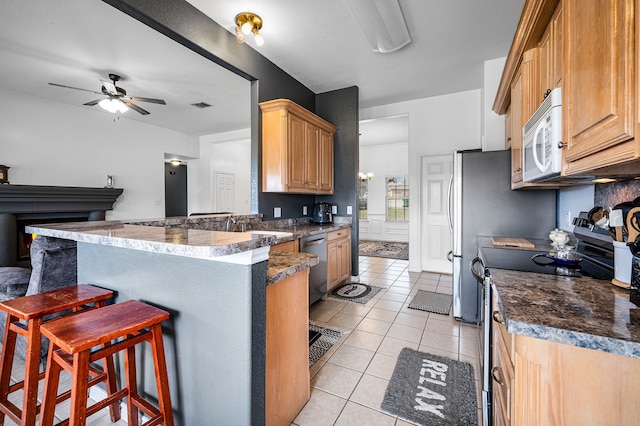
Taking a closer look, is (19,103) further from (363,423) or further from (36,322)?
(363,423)

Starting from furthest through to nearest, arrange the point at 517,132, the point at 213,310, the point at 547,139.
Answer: the point at 517,132 < the point at 547,139 < the point at 213,310

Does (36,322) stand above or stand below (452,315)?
above

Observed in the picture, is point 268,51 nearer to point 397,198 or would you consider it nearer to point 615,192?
point 615,192

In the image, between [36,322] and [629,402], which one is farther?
[36,322]

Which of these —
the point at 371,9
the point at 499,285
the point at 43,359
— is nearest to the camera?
the point at 499,285

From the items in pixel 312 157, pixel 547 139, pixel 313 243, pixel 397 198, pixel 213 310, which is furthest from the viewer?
pixel 397 198

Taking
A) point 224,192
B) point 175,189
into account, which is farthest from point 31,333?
point 175,189

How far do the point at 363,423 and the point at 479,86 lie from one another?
451 cm

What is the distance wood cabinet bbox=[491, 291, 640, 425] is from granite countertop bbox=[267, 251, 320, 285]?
36.8 inches

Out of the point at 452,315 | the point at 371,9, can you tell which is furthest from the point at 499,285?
the point at 371,9

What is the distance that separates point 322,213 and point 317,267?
110cm

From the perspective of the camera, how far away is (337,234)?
3.59 metres

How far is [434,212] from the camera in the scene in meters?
4.61

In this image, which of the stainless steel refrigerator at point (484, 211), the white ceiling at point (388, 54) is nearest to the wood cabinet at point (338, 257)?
the stainless steel refrigerator at point (484, 211)
